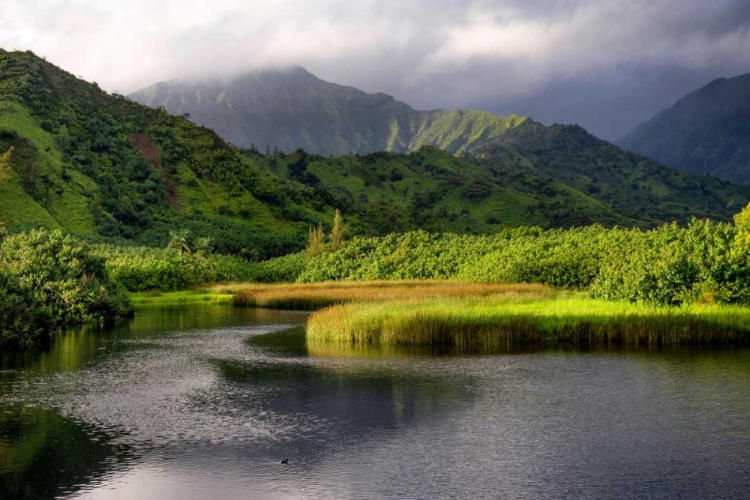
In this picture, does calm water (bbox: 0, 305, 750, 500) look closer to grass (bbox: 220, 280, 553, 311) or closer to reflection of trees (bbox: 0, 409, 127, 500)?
reflection of trees (bbox: 0, 409, 127, 500)

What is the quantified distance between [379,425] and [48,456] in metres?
9.48

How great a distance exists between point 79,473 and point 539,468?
11.5m

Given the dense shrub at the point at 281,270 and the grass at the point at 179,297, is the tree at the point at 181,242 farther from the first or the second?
the grass at the point at 179,297

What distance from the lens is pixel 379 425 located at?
77.2ft

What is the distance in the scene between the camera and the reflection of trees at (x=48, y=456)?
17.9 metres

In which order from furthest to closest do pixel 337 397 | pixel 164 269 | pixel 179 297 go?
pixel 164 269
pixel 179 297
pixel 337 397

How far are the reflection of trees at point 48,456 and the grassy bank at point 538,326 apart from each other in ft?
67.8

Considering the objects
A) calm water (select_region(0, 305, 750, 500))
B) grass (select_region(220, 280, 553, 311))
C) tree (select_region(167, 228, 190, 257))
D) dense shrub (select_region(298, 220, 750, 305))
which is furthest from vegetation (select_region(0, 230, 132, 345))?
tree (select_region(167, 228, 190, 257))

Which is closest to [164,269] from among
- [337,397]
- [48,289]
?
[48,289]

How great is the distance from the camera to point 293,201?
19800 centimetres

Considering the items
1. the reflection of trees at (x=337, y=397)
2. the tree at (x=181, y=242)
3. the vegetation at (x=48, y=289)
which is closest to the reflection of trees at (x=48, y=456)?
the reflection of trees at (x=337, y=397)

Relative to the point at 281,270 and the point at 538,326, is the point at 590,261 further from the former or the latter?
the point at 281,270

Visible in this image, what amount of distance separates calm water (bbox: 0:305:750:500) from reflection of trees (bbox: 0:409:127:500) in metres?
0.07

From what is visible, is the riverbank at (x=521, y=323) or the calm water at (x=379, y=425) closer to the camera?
the calm water at (x=379, y=425)
